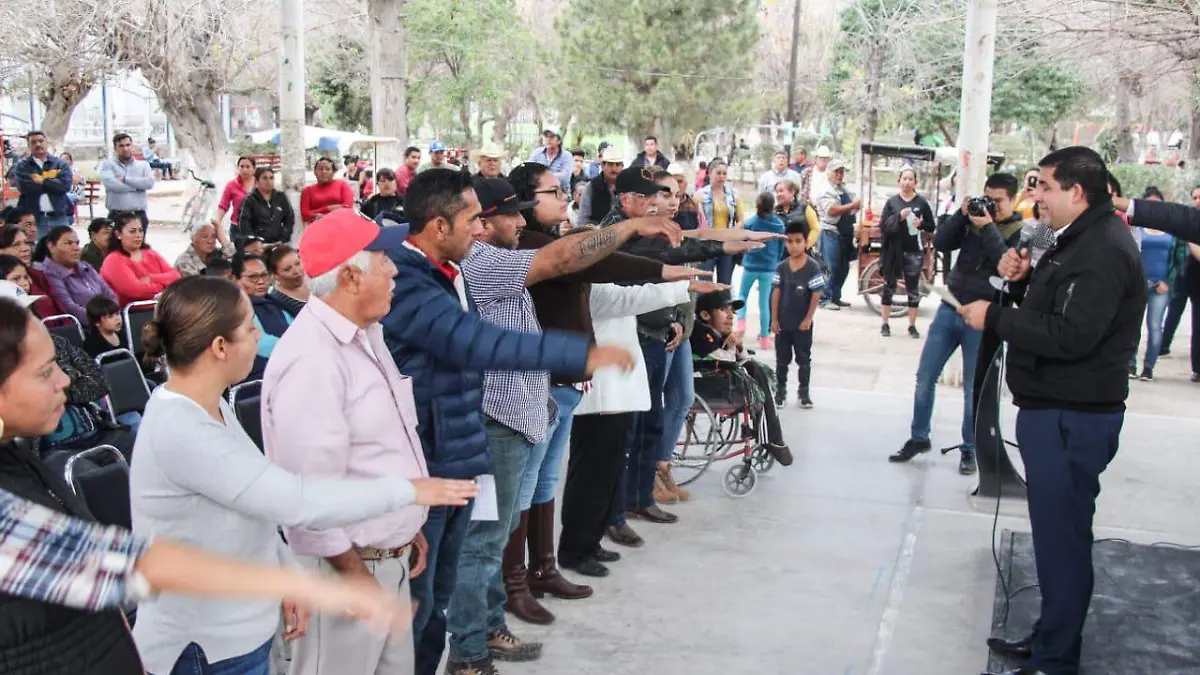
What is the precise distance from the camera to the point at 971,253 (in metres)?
7.23

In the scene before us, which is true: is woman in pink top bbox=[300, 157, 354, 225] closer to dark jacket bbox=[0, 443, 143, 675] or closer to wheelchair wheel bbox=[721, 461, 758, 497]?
wheelchair wheel bbox=[721, 461, 758, 497]

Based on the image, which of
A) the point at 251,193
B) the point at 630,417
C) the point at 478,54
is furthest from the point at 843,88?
the point at 630,417

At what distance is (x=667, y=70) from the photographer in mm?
35156

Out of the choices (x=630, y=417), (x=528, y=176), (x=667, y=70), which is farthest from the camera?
(x=667, y=70)

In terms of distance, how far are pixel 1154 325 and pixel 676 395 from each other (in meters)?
6.07

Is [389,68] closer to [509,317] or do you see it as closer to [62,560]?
[509,317]

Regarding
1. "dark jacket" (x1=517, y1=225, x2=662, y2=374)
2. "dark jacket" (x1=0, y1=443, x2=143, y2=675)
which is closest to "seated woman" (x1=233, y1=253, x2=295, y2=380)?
"dark jacket" (x1=517, y1=225, x2=662, y2=374)

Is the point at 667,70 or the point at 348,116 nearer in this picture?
the point at 667,70

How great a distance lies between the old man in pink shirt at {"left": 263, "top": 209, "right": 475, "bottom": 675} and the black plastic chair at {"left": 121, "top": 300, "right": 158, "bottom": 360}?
357 cm

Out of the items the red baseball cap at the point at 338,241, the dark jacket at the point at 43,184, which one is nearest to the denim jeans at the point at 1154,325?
the red baseball cap at the point at 338,241

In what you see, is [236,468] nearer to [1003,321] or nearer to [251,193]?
[1003,321]

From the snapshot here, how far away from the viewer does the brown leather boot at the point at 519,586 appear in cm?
484

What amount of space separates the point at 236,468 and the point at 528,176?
109 inches

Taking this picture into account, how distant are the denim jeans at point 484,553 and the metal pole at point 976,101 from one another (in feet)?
21.8
